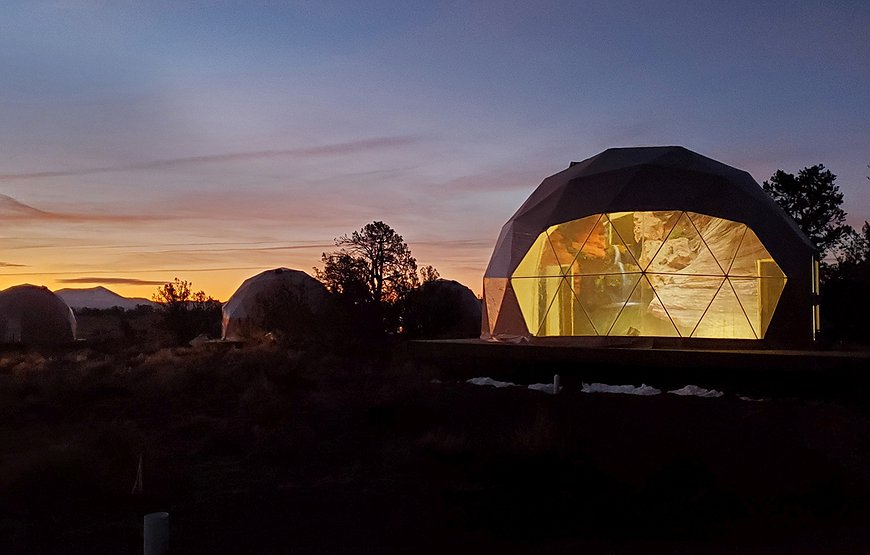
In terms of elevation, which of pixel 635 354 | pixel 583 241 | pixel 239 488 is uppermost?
pixel 583 241

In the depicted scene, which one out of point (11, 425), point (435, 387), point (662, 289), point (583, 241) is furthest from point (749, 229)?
point (11, 425)

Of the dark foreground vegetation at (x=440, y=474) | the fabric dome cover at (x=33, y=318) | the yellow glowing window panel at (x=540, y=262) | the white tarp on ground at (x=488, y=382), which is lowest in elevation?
the dark foreground vegetation at (x=440, y=474)

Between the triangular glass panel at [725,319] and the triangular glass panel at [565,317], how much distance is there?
2585 millimetres

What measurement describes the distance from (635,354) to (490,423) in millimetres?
4368

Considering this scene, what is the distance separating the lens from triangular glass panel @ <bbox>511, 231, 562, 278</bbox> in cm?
1834

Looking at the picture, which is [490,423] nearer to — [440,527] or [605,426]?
[605,426]

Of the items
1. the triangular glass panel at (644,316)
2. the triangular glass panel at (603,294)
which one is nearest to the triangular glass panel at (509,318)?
the triangular glass panel at (603,294)

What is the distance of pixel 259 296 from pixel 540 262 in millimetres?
21828

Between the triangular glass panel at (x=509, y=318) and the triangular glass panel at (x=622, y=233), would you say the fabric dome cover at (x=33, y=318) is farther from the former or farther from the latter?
the triangular glass panel at (x=622, y=233)

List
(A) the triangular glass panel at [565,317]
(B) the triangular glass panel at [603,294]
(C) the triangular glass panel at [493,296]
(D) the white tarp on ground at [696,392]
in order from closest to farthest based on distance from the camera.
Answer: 1. (D) the white tarp on ground at [696,392]
2. (B) the triangular glass panel at [603,294]
3. (A) the triangular glass panel at [565,317]
4. (C) the triangular glass panel at [493,296]

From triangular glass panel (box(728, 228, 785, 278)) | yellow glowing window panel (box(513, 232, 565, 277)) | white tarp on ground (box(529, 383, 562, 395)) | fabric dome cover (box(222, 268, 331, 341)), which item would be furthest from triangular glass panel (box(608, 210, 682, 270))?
fabric dome cover (box(222, 268, 331, 341))

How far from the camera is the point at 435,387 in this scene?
650 inches

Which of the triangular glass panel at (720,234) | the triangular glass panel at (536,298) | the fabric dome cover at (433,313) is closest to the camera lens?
the triangular glass panel at (720,234)

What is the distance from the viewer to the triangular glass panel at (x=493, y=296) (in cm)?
1914
